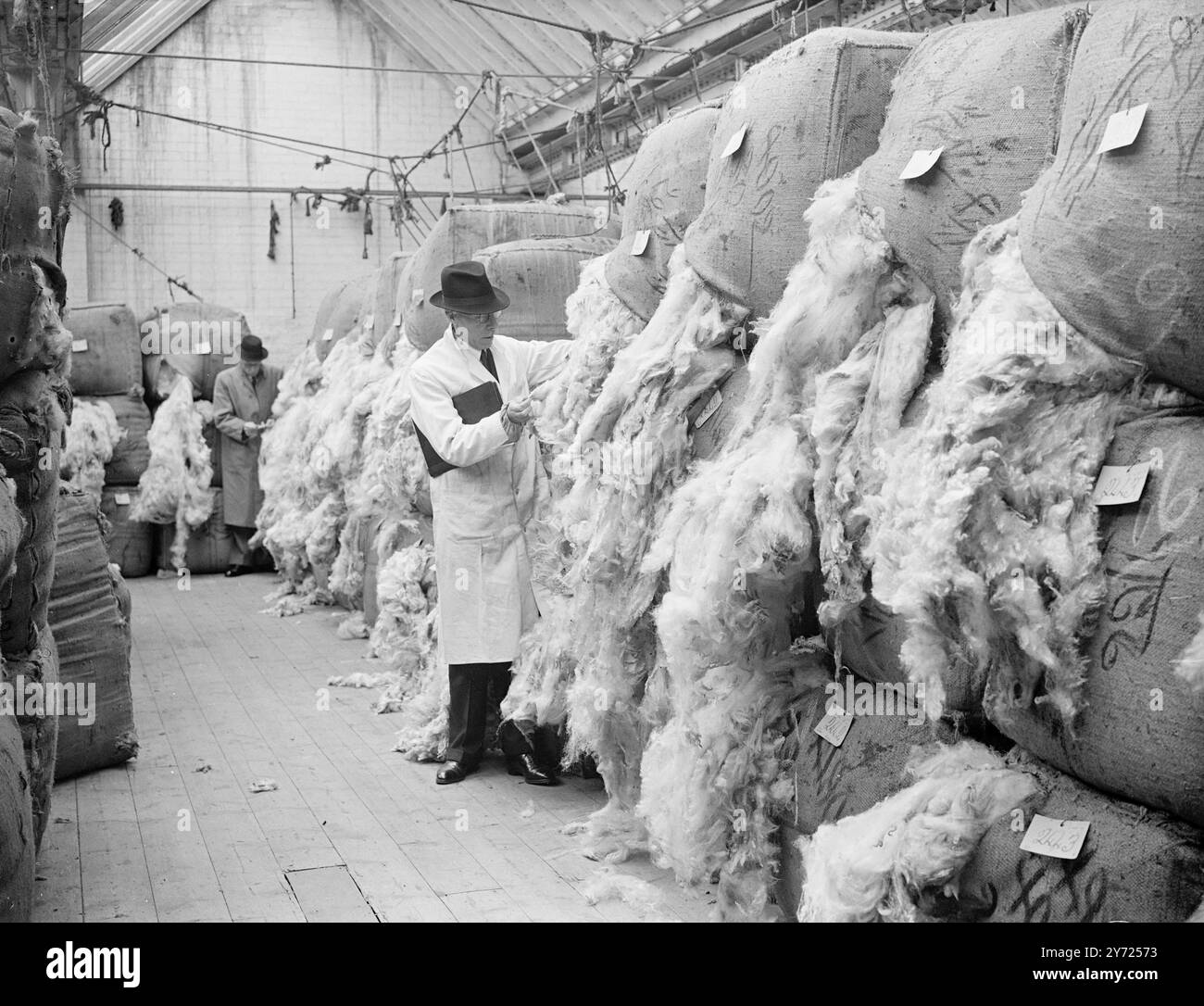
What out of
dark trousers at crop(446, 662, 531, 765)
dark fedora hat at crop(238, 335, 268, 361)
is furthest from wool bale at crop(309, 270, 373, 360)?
dark trousers at crop(446, 662, 531, 765)

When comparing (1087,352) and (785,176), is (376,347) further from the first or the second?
(1087,352)

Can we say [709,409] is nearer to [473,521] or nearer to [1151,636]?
[473,521]

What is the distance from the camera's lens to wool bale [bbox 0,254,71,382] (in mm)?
2736

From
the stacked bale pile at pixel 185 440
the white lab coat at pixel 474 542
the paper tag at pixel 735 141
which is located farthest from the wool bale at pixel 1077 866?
the stacked bale pile at pixel 185 440

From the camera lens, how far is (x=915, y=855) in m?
1.97

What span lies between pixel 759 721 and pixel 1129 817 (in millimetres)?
948

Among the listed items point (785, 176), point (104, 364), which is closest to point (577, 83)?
point (104, 364)

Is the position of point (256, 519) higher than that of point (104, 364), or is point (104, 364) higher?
point (104, 364)

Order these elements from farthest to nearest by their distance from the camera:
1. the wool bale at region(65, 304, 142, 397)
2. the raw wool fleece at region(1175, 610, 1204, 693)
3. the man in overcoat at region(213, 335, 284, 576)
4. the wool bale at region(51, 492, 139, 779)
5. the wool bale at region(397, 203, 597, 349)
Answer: the man in overcoat at region(213, 335, 284, 576) < the wool bale at region(65, 304, 142, 397) < the wool bale at region(397, 203, 597, 349) < the wool bale at region(51, 492, 139, 779) < the raw wool fleece at region(1175, 610, 1204, 693)

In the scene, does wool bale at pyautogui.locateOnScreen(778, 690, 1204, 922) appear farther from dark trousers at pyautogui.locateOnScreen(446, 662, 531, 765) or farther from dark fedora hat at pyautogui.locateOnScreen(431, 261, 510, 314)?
dark fedora hat at pyautogui.locateOnScreen(431, 261, 510, 314)

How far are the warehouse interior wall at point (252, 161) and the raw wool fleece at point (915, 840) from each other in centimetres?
1174

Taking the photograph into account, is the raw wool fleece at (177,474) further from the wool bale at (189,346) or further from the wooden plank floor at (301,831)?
the wooden plank floor at (301,831)

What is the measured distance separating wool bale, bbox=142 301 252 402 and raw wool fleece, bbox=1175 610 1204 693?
27.1ft

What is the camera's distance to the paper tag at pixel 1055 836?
1.84 metres
